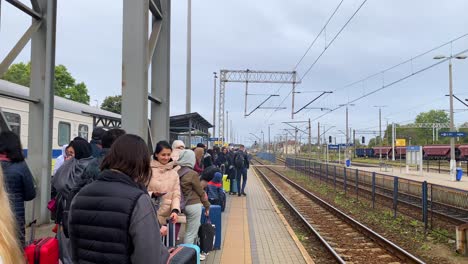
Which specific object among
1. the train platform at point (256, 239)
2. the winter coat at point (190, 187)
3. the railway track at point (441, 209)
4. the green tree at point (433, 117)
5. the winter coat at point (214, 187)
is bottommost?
the train platform at point (256, 239)

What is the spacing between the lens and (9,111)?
873 cm

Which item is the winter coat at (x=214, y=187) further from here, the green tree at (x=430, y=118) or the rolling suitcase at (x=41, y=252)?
the green tree at (x=430, y=118)

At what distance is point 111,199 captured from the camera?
2.48m

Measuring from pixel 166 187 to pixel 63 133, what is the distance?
7532 millimetres

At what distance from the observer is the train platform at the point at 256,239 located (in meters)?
7.40

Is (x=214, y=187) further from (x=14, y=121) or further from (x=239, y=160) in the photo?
(x=239, y=160)

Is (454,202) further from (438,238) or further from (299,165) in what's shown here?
(299,165)

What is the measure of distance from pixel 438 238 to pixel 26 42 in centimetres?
978

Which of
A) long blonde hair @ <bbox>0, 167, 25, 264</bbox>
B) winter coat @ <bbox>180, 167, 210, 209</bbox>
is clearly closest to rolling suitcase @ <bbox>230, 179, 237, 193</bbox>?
winter coat @ <bbox>180, 167, 210, 209</bbox>

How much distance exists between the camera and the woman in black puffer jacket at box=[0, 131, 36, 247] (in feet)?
13.2

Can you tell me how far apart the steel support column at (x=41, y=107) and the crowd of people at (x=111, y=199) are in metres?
3.77

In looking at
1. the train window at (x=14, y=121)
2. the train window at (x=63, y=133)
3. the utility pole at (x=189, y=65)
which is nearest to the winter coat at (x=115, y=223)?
the train window at (x=14, y=121)

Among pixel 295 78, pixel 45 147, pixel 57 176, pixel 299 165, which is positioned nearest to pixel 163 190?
pixel 57 176

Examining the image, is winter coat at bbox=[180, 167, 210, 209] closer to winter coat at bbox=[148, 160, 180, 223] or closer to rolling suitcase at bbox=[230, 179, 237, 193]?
winter coat at bbox=[148, 160, 180, 223]
